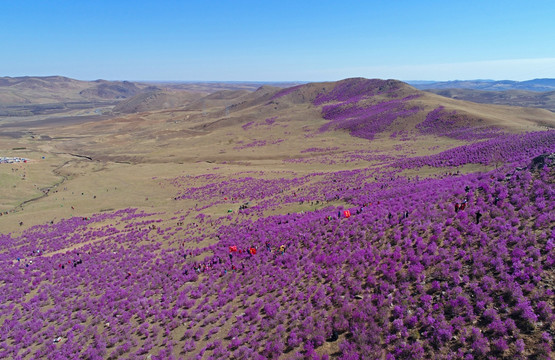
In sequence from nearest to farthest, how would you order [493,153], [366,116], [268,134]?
[493,153], [366,116], [268,134]

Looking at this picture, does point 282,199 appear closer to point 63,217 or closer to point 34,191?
point 63,217

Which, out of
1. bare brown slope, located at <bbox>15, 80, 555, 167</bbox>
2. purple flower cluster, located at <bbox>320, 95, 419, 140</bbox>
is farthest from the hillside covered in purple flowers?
purple flower cluster, located at <bbox>320, 95, 419, 140</bbox>

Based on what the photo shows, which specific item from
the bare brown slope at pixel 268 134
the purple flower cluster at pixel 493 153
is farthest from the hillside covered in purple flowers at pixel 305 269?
the bare brown slope at pixel 268 134

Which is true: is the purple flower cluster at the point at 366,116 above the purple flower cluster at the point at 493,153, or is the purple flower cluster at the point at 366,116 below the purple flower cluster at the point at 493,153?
above

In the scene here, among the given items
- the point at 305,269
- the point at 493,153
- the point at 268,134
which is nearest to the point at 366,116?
the point at 268,134

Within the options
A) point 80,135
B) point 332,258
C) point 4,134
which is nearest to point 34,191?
point 332,258

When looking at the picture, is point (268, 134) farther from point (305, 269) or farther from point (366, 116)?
point (305, 269)

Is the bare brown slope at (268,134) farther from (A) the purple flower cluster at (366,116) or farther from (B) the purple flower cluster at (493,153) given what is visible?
(B) the purple flower cluster at (493,153)

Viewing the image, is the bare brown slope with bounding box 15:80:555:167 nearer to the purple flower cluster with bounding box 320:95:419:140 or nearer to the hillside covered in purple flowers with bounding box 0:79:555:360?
the purple flower cluster with bounding box 320:95:419:140
